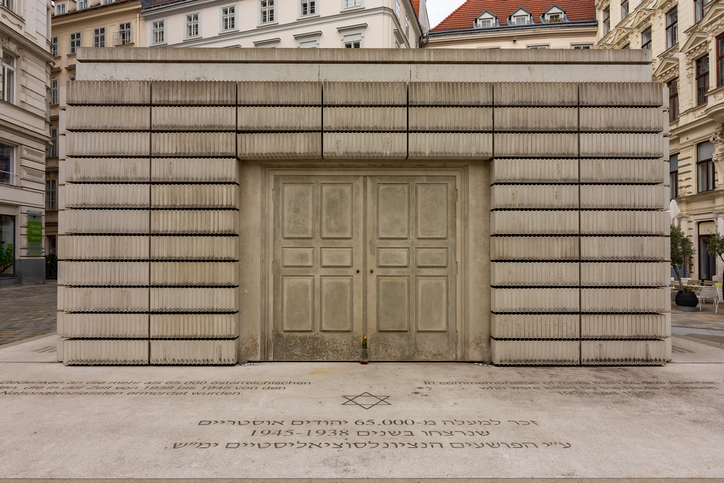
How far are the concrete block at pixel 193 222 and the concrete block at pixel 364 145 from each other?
1.80m

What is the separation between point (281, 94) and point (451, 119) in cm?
260

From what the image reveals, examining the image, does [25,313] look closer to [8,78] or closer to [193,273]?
[193,273]

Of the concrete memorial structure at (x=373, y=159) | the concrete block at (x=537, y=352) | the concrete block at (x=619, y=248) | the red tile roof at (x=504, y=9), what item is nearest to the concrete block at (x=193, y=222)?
the concrete memorial structure at (x=373, y=159)

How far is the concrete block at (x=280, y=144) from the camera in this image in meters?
7.05

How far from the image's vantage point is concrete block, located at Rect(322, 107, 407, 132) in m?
7.04

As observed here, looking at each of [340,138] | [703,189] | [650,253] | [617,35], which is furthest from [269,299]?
[617,35]

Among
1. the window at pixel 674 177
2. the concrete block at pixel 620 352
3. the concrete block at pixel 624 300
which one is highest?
the window at pixel 674 177

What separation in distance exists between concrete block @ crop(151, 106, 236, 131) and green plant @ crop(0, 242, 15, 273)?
2227 cm

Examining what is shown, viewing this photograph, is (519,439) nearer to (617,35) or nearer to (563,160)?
(563,160)

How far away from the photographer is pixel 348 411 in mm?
5035

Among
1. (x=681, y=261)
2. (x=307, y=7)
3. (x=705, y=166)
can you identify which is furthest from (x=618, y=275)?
(x=307, y=7)

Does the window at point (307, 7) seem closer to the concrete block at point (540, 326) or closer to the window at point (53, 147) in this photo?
the window at point (53, 147)

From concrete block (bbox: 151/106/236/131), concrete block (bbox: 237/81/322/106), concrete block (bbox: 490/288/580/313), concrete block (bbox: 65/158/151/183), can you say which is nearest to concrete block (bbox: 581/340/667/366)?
concrete block (bbox: 490/288/580/313)

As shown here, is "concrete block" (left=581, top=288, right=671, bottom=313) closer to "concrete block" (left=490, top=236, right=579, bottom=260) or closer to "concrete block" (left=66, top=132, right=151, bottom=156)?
"concrete block" (left=490, top=236, right=579, bottom=260)
